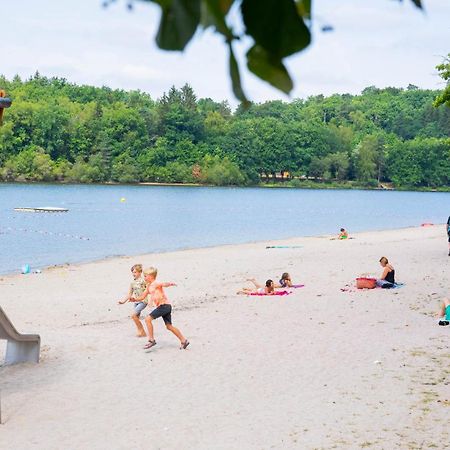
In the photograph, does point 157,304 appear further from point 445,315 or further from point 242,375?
point 445,315

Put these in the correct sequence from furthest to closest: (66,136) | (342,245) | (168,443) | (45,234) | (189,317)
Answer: (66,136), (45,234), (342,245), (189,317), (168,443)

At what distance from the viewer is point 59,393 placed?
33.2 feet

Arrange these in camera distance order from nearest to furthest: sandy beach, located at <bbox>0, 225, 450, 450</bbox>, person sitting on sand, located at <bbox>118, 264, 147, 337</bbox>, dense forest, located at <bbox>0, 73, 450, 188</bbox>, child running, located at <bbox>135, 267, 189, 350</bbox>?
sandy beach, located at <bbox>0, 225, 450, 450</bbox>, child running, located at <bbox>135, 267, 189, 350</bbox>, person sitting on sand, located at <bbox>118, 264, 147, 337</bbox>, dense forest, located at <bbox>0, 73, 450, 188</bbox>

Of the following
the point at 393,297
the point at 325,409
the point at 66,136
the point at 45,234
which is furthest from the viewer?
the point at 66,136

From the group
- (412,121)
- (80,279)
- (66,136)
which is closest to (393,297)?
(80,279)

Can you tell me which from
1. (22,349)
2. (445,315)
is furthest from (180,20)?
(445,315)

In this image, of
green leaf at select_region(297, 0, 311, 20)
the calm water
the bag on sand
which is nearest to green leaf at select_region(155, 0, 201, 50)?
green leaf at select_region(297, 0, 311, 20)

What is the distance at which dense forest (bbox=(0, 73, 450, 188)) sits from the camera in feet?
392

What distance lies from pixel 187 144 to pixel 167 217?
2347 inches

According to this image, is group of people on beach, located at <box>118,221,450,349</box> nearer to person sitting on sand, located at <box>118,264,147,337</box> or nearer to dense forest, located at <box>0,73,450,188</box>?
person sitting on sand, located at <box>118,264,147,337</box>

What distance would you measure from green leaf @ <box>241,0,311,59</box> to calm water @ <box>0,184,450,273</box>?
30105mm

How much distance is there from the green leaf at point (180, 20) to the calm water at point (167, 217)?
98.7 feet

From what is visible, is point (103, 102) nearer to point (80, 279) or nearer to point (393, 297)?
point (80, 279)

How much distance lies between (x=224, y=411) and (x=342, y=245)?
29178 mm
